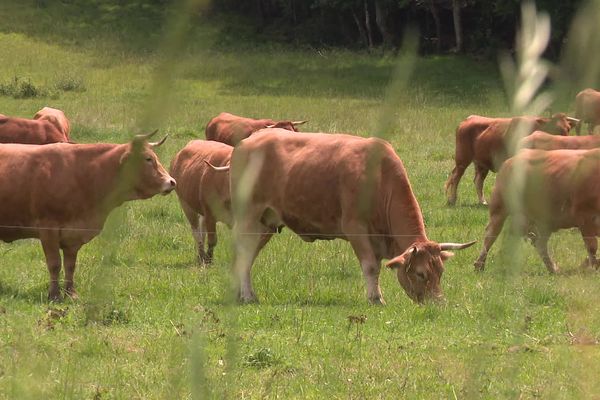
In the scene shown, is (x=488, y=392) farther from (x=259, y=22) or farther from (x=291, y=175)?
(x=259, y=22)

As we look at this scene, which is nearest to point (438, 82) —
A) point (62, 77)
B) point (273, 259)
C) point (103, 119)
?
point (62, 77)

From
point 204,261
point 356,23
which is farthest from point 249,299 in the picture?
point 356,23

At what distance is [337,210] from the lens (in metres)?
9.51

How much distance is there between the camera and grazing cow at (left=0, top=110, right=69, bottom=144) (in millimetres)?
15773

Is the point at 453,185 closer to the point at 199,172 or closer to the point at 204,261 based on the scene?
the point at 199,172

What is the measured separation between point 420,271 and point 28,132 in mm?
8618

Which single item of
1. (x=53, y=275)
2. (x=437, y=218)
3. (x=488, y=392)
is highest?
(x=488, y=392)

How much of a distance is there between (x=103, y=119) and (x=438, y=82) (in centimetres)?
1522

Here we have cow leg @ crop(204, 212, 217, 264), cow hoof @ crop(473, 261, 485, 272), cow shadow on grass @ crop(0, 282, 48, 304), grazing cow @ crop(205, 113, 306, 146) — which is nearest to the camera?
cow shadow on grass @ crop(0, 282, 48, 304)

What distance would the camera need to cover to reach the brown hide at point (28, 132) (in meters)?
15.8

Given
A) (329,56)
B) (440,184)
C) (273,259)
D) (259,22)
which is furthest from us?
(259,22)

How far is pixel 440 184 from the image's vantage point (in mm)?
17344

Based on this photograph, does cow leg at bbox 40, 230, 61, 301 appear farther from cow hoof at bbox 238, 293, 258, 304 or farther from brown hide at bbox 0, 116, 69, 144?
brown hide at bbox 0, 116, 69, 144

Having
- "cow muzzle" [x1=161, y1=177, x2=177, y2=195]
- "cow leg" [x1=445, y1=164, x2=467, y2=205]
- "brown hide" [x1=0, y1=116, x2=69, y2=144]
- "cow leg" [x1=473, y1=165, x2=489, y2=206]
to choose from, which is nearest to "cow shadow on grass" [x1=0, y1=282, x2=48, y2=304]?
"cow muzzle" [x1=161, y1=177, x2=177, y2=195]
